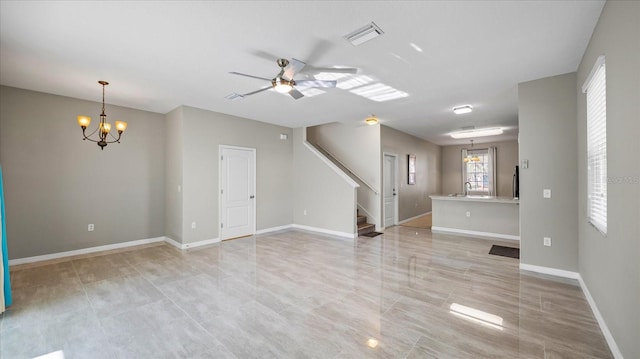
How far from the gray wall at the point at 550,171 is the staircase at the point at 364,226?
10.5ft

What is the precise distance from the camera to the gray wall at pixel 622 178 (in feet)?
5.37

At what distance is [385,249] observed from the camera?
5.11 m

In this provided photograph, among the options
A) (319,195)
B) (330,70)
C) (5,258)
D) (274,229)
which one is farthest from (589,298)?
(5,258)

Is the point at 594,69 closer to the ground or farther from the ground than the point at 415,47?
closer to the ground

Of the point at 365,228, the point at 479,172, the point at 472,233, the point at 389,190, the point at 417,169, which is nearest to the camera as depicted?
the point at 472,233

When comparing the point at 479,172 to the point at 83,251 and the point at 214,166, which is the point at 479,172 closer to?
the point at 214,166

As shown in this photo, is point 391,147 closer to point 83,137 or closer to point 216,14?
point 216,14

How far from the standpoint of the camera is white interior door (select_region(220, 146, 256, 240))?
5875 mm

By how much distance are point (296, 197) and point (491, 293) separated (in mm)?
5061

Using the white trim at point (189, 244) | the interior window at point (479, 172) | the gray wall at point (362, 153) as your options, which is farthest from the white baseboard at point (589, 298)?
the interior window at point (479, 172)

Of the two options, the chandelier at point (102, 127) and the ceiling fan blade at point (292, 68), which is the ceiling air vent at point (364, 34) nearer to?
the ceiling fan blade at point (292, 68)

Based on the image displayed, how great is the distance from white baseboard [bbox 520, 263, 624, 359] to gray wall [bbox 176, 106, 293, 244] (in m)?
5.25

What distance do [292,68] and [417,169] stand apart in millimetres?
7241

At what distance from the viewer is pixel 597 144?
8.39 feet
